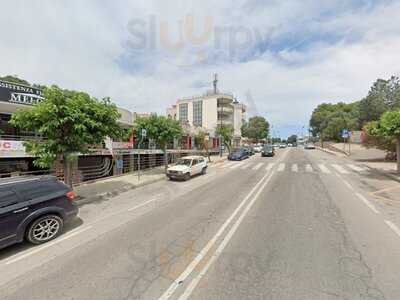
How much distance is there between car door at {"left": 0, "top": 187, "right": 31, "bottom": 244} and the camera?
4809 mm

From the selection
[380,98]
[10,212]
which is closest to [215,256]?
[10,212]

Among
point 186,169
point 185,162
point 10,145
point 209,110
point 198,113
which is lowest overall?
point 186,169

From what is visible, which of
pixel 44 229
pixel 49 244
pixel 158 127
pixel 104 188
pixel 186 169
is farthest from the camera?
pixel 158 127

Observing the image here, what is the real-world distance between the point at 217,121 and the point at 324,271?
2111 inches

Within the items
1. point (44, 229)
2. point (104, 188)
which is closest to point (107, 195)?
point (104, 188)

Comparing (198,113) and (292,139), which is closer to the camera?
(198,113)

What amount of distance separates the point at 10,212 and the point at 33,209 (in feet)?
1.55

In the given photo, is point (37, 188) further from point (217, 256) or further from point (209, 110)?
point (209, 110)

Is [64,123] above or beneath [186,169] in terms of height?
above

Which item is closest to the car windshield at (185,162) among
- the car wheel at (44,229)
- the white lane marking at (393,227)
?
the car wheel at (44,229)

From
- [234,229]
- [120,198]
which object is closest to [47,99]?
[120,198]

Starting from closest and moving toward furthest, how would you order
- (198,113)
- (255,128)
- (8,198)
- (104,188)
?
1. (8,198)
2. (104,188)
3. (198,113)
4. (255,128)

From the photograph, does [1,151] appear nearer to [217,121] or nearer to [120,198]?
[120,198]

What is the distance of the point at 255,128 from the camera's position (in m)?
69.4
